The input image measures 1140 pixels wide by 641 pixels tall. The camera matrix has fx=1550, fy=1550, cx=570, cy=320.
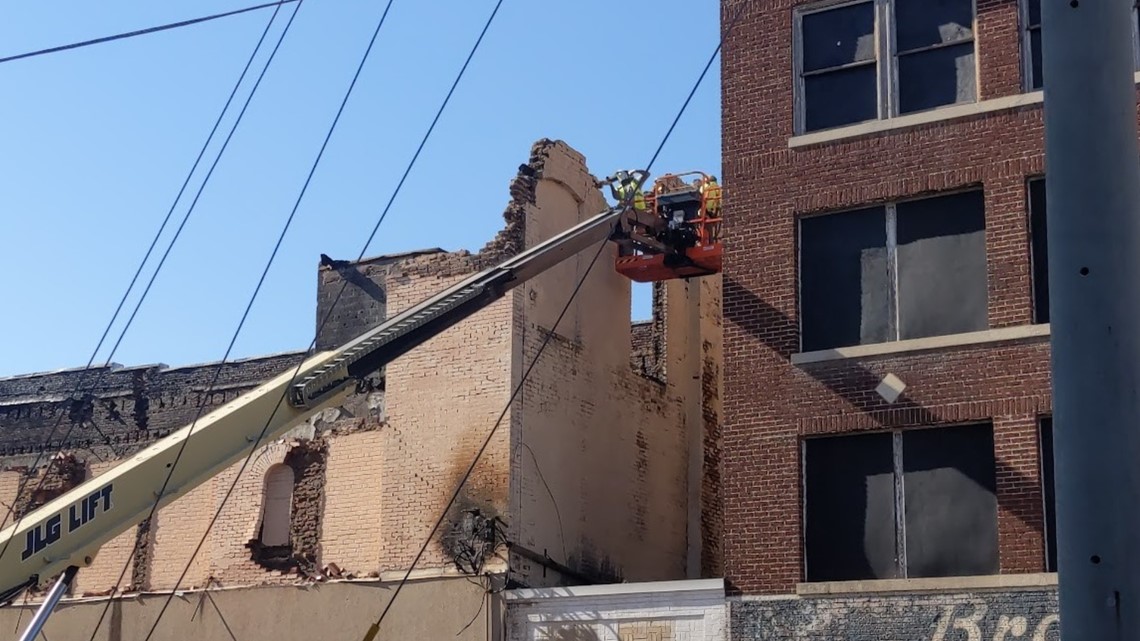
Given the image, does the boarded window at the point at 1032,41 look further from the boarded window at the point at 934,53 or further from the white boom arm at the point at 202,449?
the white boom arm at the point at 202,449

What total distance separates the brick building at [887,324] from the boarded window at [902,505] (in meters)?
0.02

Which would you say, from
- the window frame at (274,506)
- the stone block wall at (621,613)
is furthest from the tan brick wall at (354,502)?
the stone block wall at (621,613)

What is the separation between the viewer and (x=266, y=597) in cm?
2303

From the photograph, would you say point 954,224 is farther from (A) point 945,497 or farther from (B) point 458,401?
(B) point 458,401

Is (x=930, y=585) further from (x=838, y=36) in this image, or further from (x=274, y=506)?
(x=274, y=506)

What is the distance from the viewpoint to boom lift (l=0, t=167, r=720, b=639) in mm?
15344

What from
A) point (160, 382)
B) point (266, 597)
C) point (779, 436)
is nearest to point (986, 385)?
point (779, 436)

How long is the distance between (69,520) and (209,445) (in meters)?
1.63

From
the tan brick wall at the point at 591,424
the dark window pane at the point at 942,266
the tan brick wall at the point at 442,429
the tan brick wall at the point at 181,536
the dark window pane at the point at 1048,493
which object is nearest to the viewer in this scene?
the dark window pane at the point at 1048,493

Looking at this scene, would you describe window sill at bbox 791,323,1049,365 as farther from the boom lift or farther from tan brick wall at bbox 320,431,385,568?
tan brick wall at bbox 320,431,385,568

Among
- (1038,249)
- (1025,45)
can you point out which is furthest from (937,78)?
(1038,249)

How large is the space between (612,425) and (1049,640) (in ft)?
33.2

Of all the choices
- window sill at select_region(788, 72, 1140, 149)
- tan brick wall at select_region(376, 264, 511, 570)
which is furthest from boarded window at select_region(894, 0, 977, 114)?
tan brick wall at select_region(376, 264, 511, 570)

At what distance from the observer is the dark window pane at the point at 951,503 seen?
17.2 metres
